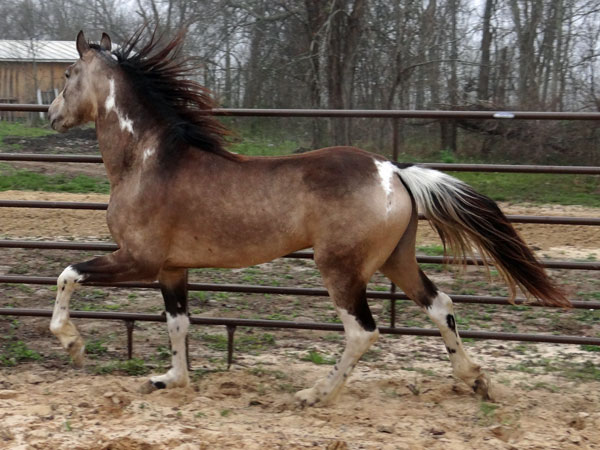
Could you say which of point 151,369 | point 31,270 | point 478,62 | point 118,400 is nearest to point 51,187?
point 31,270

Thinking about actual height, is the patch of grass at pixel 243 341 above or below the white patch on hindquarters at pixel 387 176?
below

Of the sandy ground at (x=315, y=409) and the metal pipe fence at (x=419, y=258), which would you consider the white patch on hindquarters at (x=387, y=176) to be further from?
the sandy ground at (x=315, y=409)

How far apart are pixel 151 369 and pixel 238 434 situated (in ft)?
4.12

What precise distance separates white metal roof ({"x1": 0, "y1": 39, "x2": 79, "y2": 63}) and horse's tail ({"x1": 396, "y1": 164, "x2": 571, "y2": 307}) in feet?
65.2

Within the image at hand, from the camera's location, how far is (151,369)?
484 centimetres

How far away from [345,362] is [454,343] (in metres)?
0.66

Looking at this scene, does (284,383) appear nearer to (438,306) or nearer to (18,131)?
(438,306)

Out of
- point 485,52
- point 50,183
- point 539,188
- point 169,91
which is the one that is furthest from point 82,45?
point 485,52

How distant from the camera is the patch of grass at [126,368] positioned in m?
4.77

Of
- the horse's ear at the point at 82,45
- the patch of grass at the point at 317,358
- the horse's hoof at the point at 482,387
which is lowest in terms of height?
the patch of grass at the point at 317,358

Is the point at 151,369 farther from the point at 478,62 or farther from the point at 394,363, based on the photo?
the point at 478,62

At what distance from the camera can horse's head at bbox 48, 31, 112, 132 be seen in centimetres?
448

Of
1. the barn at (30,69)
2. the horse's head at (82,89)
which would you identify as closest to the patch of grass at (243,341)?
the horse's head at (82,89)

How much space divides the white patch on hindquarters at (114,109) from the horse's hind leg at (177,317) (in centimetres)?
87
